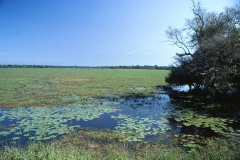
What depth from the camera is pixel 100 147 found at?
6703 millimetres

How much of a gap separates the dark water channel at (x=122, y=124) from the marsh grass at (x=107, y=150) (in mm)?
680

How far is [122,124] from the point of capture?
9.64 m

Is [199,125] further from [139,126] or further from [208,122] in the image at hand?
[139,126]

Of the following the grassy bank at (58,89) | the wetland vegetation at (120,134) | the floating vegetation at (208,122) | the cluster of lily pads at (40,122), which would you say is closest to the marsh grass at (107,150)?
the wetland vegetation at (120,134)

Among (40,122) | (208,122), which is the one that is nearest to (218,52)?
(208,122)

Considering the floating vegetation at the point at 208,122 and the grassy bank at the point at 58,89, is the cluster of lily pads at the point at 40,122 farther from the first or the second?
the floating vegetation at the point at 208,122

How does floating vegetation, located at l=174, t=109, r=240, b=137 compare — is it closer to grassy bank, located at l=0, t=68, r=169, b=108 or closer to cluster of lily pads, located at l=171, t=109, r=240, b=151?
cluster of lily pads, located at l=171, t=109, r=240, b=151

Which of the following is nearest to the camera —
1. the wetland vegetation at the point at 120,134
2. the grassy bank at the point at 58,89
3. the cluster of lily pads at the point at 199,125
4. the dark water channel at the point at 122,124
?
the wetland vegetation at the point at 120,134

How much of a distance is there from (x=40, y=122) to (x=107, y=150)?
509 cm

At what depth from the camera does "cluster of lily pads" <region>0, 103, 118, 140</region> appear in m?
7.98

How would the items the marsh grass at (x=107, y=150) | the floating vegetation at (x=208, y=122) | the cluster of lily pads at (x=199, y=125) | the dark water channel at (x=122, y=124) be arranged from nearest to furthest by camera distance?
the marsh grass at (x=107, y=150)
the cluster of lily pads at (x=199, y=125)
the dark water channel at (x=122, y=124)
the floating vegetation at (x=208, y=122)

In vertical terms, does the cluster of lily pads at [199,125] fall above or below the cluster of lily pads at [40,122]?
above

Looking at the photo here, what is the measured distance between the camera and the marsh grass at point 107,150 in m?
4.79

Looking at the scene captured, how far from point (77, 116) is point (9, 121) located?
3767 millimetres
